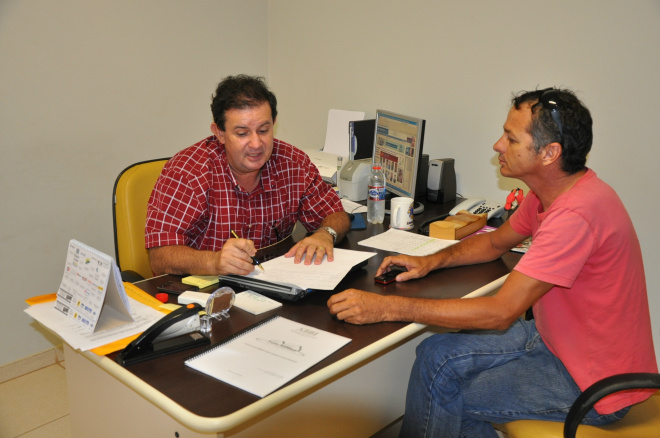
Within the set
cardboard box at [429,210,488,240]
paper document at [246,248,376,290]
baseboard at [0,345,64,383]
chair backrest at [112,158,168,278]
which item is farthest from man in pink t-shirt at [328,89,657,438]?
baseboard at [0,345,64,383]

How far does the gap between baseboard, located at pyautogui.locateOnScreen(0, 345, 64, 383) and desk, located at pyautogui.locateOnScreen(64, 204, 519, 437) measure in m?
1.33

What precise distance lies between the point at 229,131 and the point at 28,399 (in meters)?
1.73

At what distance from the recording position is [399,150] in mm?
2490

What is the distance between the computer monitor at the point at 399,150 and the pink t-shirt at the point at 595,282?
0.86 meters

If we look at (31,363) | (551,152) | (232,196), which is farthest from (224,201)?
(31,363)

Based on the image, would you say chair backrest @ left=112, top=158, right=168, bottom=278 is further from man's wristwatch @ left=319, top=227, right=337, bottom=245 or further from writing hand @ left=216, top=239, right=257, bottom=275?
man's wristwatch @ left=319, top=227, right=337, bottom=245

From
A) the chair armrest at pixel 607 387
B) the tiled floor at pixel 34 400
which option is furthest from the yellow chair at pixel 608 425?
the tiled floor at pixel 34 400

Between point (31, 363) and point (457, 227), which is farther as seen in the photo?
point (31, 363)

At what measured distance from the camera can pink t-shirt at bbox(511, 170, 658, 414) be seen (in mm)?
1467

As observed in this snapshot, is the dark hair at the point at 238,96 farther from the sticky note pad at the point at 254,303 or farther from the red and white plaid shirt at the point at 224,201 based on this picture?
the sticky note pad at the point at 254,303

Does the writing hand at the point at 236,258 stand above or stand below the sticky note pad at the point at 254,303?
above

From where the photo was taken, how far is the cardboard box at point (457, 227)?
7.20ft

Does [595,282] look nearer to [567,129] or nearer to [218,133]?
[567,129]

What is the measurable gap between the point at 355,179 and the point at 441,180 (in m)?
0.42
